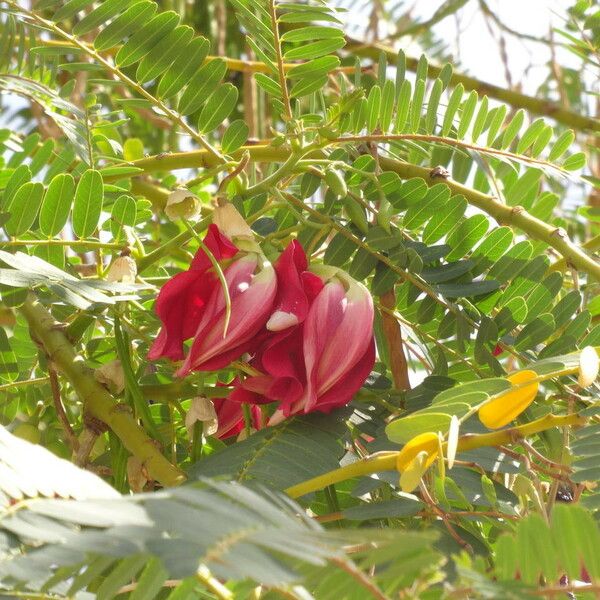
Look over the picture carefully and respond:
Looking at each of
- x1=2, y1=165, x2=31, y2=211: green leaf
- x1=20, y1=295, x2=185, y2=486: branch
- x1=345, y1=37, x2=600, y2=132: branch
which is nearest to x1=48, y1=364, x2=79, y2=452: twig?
x1=20, y1=295, x2=185, y2=486: branch

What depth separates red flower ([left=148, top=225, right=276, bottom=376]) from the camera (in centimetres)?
61

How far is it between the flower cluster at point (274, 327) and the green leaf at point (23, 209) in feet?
0.40

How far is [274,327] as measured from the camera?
0.61 meters

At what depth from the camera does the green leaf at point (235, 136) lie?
2.46 ft

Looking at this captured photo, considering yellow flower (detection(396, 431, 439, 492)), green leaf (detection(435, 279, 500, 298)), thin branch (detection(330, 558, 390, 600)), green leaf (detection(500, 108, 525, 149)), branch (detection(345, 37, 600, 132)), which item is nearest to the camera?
thin branch (detection(330, 558, 390, 600))

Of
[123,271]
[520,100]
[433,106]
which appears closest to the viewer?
[123,271]

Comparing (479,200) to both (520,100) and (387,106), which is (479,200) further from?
(520,100)

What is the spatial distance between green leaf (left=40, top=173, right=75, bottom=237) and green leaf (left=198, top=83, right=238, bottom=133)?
0.11m

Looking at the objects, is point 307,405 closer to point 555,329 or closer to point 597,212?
point 555,329

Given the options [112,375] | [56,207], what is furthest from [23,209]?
[112,375]

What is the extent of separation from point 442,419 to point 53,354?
0.94ft

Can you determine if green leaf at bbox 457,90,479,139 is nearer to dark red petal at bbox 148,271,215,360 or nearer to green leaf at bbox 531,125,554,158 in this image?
green leaf at bbox 531,125,554,158

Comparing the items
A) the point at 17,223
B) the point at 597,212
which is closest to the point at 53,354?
the point at 17,223

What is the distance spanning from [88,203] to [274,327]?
179 mm
